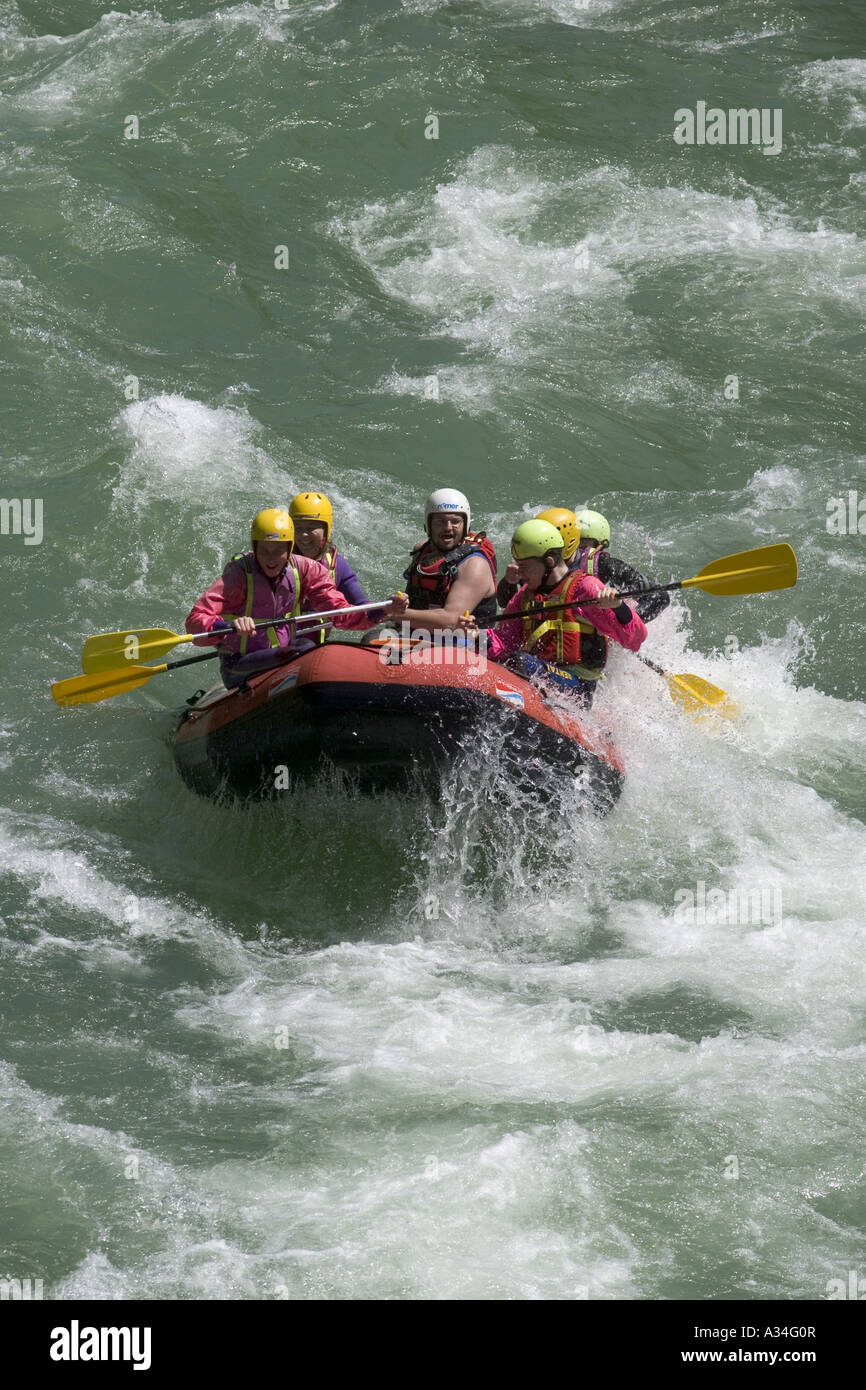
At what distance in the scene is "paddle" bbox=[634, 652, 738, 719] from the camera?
28.5ft

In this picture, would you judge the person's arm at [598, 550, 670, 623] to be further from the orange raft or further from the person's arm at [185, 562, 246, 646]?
the person's arm at [185, 562, 246, 646]

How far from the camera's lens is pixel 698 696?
8.73 meters

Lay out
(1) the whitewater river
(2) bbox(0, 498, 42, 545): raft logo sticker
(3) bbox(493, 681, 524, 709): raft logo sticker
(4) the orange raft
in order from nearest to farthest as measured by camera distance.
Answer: (1) the whitewater river
(4) the orange raft
(3) bbox(493, 681, 524, 709): raft logo sticker
(2) bbox(0, 498, 42, 545): raft logo sticker

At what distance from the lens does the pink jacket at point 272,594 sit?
7734 mm

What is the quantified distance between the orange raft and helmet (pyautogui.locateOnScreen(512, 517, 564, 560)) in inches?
30.5

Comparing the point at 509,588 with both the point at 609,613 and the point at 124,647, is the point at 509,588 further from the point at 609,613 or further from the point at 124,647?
the point at 124,647

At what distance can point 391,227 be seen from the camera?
13.4 meters

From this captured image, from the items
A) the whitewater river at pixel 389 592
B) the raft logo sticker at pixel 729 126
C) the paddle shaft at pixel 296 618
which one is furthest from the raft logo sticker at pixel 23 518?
the raft logo sticker at pixel 729 126

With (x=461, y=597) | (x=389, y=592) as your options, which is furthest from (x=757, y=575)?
(x=389, y=592)

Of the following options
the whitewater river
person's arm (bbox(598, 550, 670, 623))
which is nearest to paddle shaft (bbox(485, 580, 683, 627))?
person's arm (bbox(598, 550, 670, 623))

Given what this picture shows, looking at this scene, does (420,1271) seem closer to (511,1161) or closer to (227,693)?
(511,1161)

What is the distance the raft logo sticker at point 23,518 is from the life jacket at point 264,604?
289cm

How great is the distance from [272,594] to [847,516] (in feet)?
16.1
